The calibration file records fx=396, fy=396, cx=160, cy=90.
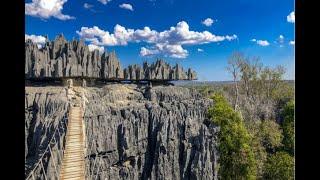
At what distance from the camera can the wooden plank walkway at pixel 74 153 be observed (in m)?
7.69

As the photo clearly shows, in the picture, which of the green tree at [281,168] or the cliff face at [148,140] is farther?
the cliff face at [148,140]

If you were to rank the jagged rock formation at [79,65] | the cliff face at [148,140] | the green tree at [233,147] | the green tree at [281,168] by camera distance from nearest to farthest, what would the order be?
the green tree at [281,168] < the cliff face at [148,140] < the green tree at [233,147] < the jagged rock formation at [79,65]

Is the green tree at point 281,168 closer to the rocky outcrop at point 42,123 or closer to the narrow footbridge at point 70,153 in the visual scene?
the narrow footbridge at point 70,153

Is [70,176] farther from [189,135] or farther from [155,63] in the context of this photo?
[155,63]

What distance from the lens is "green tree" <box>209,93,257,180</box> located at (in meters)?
14.0

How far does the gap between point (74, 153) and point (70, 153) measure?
86mm

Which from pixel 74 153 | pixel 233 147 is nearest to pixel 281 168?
pixel 233 147

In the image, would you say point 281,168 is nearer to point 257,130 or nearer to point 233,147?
point 233,147

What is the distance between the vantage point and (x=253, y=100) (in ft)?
71.9

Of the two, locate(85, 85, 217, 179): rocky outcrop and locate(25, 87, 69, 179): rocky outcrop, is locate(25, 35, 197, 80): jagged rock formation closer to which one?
locate(85, 85, 217, 179): rocky outcrop

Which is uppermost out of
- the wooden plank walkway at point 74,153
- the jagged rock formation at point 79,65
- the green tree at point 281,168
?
the jagged rock formation at point 79,65

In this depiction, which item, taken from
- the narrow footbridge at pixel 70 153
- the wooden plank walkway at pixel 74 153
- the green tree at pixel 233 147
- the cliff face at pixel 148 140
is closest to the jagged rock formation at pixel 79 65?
the cliff face at pixel 148 140

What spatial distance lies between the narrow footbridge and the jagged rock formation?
15.5ft

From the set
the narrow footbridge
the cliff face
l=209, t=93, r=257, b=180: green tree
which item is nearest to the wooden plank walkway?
the narrow footbridge
